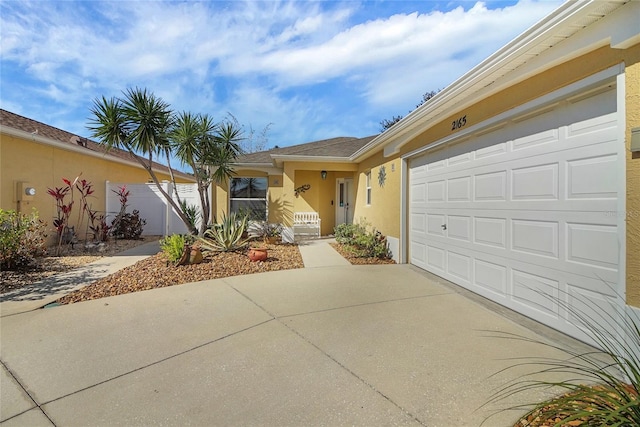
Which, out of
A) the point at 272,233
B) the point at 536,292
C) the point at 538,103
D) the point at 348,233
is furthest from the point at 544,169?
the point at 272,233

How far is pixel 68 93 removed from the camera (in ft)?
31.7

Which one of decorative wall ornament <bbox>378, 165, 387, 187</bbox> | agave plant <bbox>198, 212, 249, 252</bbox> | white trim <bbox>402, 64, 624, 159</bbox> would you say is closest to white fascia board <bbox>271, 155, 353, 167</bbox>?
decorative wall ornament <bbox>378, 165, 387, 187</bbox>

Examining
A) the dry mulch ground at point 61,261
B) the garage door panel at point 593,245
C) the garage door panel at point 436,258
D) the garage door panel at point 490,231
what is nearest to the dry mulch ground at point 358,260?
the garage door panel at point 436,258

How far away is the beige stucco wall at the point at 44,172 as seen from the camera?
763 centimetres

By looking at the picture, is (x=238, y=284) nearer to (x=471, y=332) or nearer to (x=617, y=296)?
(x=471, y=332)

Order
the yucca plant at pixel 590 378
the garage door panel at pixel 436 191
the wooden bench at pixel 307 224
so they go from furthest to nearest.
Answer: the wooden bench at pixel 307 224
the garage door panel at pixel 436 191
the yucca plant at pixel 590 378

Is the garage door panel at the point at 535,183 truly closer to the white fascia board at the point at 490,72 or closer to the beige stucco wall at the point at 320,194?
the white fascia board at the point at 490,72

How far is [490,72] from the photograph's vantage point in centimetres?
382

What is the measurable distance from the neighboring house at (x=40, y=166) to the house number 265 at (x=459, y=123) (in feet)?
29.6

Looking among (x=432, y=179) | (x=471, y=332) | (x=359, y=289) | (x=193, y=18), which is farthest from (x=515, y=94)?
(x=193, y=18)

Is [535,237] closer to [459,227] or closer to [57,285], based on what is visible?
[459,227]

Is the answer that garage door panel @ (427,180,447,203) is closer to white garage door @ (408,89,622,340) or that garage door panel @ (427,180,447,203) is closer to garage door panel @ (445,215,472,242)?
white garage door @ (408,89,622,340)

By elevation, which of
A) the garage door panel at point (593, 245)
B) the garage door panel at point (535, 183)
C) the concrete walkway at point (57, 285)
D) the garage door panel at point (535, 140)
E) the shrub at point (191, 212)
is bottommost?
the concrete walkway at point (57, 285)

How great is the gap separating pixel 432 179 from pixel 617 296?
3.66 m
